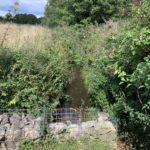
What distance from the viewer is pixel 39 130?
806 centimetres

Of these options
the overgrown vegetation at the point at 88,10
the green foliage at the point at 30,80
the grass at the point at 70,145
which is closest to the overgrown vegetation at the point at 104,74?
the green foliage at the point at 30,80

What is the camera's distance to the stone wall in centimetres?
798

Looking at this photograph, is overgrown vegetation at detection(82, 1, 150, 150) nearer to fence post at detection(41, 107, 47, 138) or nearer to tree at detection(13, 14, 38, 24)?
fence post at detection(41, 107, 47, 138)

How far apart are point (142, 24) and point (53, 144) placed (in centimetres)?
284

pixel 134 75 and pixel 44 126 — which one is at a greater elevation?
pixel 134 75

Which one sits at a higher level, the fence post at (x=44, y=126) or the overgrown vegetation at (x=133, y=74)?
the overgrown vegetation at (x=133, y=74)

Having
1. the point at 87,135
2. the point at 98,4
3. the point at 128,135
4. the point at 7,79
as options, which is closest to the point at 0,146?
the point at 87,135

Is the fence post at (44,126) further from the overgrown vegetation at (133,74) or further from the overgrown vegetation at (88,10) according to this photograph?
the overgrown vegetation at (88,10)

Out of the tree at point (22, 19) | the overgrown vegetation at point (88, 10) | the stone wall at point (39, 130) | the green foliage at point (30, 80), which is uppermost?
the overgrown vegetation at point (88, 10)

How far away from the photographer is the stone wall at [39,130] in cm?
798

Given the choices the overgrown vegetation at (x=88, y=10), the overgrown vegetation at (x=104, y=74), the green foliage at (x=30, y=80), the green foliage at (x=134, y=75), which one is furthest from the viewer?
the overgrown vegetation at (x=88, y=10)

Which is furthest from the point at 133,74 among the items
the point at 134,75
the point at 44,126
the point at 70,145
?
the point at 44,126

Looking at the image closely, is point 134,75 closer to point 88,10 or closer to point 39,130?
point 39,130

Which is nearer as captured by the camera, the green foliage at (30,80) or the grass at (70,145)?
the grass at (70,145)
